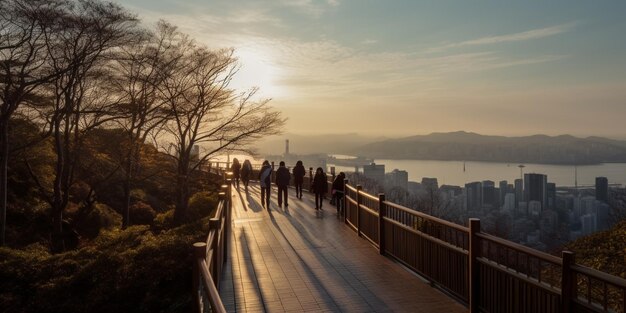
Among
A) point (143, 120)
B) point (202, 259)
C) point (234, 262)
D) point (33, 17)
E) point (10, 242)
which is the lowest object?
point (10, 242)

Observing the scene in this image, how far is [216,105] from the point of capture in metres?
28.4

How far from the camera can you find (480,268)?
254 inches

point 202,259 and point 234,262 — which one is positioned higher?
point 202,259

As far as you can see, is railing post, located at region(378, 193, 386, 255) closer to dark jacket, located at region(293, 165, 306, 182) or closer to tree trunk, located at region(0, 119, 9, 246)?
dark jacket, located at region(293, 165, 306, 182)

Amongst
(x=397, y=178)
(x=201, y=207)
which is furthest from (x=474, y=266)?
(x=397, y=178)

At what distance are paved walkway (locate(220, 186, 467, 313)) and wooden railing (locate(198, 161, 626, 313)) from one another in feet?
1.13

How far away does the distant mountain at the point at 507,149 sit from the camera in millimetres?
104750

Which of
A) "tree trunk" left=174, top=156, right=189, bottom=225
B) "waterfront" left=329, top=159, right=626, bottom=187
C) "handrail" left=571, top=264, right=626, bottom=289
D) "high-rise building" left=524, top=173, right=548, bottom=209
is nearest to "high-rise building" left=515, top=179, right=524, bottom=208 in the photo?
"high-rise building" left=524, top=173, right=548, bottom=209

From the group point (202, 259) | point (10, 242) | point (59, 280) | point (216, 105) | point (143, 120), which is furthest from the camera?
point (216, 105)

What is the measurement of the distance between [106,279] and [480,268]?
10.3 meters

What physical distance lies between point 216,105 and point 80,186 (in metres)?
13.3

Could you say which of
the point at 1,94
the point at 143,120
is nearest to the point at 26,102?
the point at 1,94

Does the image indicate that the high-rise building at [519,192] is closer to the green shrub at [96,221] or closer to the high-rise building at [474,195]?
the high-rise building at [474,195]

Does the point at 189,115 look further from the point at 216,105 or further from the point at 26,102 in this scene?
the point at 26,102
